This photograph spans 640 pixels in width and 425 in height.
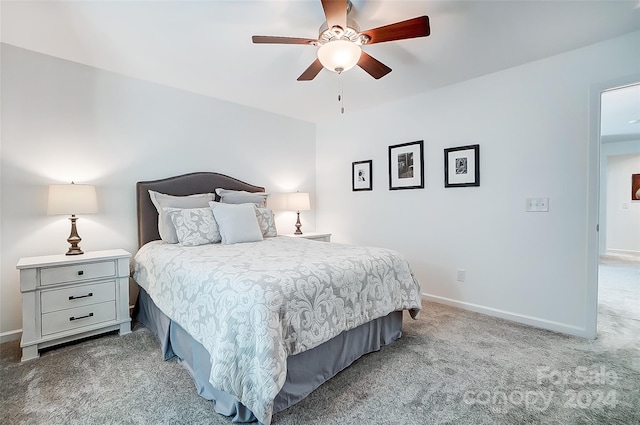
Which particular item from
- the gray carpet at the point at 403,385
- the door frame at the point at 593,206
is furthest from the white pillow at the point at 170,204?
the door frame at the point at 593,206

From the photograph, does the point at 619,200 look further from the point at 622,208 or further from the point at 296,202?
the point at 296,202

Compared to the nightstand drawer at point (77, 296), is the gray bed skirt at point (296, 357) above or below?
below

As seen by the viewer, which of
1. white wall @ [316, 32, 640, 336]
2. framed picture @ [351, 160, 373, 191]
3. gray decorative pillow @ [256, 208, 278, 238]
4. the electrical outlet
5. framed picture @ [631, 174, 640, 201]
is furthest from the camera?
framed picture @ [631, 174, 640, 201]

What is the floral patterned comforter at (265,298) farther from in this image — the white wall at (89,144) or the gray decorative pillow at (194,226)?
the white wall at (89,144)

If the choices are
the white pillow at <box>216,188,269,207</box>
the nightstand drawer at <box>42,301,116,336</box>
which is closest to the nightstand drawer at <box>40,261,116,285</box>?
the nightstand drawer at <box>42,301,116,336</box>

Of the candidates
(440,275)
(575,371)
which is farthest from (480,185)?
(575,371)

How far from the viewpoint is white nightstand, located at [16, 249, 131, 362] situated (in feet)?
6.93

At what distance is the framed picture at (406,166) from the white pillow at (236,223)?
180cm

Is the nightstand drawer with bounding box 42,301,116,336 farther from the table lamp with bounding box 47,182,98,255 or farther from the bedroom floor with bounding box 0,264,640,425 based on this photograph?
the table lamp with bounding box 47,182,98,255

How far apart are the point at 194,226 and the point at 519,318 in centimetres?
313

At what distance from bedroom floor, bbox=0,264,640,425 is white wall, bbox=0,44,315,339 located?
898 mm

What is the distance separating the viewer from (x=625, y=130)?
5.16 meters

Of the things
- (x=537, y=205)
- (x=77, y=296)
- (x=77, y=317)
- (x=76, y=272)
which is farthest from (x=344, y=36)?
(x=77, y=317)

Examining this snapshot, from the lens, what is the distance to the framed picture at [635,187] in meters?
6.12
